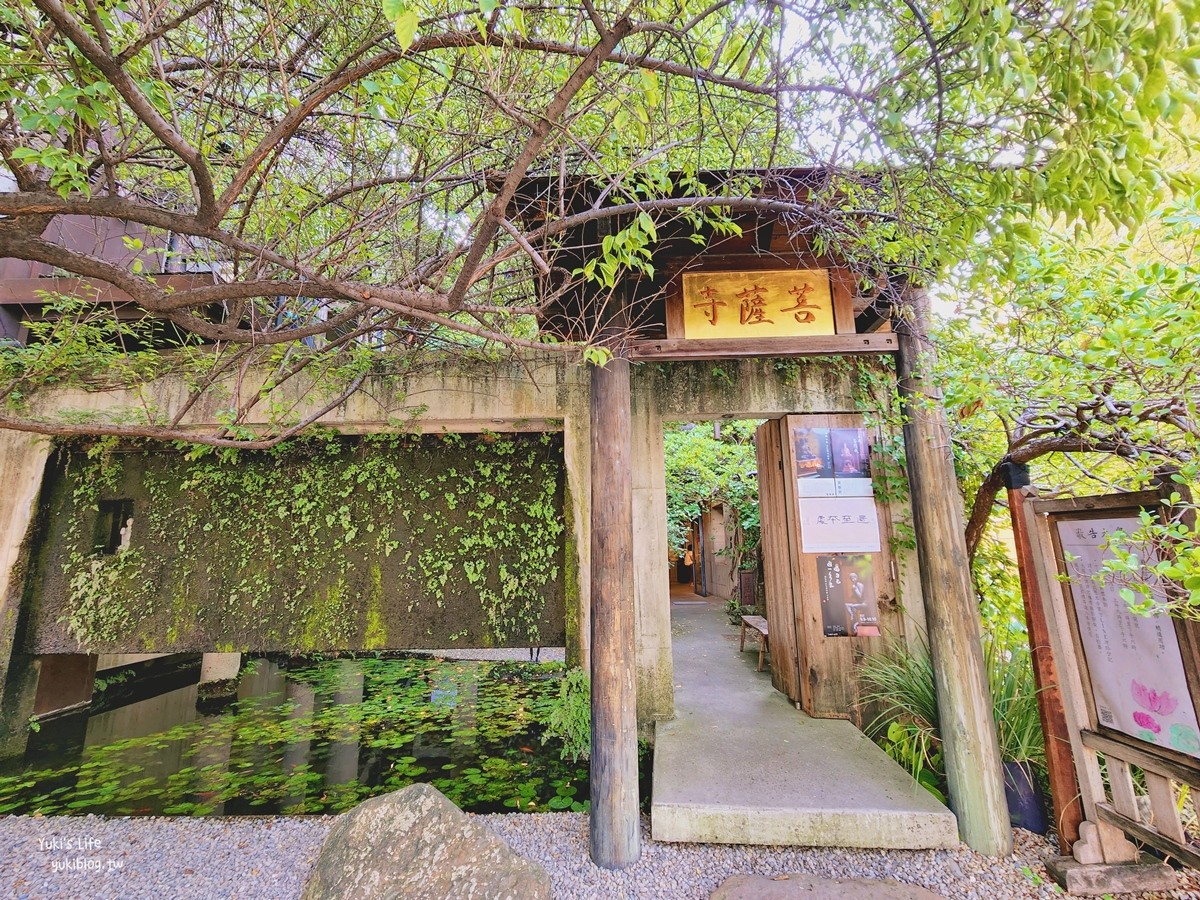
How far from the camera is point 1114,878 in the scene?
8.82 ft

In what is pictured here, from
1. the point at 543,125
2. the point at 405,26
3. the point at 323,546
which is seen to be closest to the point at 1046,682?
the point at 543,125

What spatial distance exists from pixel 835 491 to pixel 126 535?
24.4 ft

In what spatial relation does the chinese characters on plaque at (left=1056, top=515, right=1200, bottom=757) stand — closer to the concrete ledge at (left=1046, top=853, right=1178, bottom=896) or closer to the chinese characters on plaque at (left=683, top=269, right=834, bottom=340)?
the concrete ledge at (left=1046, top=853, right=1178, bottom=896)

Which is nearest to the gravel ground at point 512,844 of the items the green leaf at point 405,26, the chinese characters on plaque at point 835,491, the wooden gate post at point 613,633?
the wooden gate post at point 613,633

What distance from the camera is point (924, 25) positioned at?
185 centimetres

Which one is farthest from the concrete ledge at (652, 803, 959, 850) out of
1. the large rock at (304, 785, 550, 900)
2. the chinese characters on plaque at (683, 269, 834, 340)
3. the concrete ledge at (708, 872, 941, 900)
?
the chinese characters on plaque at (683, 269, 834, 340)

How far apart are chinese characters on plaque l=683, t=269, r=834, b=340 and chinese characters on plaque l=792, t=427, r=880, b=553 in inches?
56.4

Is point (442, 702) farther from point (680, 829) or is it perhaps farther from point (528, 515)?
point (680, 829)

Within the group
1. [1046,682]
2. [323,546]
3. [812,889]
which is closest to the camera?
[812,889]

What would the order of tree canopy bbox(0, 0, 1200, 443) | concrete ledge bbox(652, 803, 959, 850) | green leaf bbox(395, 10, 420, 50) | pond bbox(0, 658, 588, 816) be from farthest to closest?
pond bbox(0, 658, 588, 816) < concrete ledge bbox(652, 803, 959, 850) < tree canopy bbox(0, 0, 1200, 443) < green leaf bbox(395, 10, 420, 50)

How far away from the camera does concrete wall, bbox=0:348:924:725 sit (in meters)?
4.81

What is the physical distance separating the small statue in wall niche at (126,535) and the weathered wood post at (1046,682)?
313 inches

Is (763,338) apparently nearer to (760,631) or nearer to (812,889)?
(812,889)

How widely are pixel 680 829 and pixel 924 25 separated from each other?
13.6 feet
